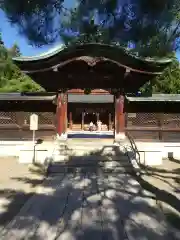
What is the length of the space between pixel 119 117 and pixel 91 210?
8.67m

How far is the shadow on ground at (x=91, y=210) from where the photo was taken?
19.6 ft

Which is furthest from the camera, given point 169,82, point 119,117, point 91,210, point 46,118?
point 169,82

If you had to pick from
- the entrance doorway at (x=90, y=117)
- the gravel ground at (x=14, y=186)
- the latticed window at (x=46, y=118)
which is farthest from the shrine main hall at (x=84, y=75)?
Answer: the entrance doorway at (x=90, y=117)

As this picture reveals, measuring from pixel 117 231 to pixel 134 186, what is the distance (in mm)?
3772

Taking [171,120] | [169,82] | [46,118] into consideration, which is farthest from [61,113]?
[169,82]

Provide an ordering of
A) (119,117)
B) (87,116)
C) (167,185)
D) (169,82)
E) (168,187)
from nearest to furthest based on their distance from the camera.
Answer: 1. (168,187)
2. (167,185)
3. (119,117)
4. (87,116)
5. (169,82)

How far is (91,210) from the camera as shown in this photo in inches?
291

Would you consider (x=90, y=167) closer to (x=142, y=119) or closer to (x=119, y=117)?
(x=119, y=117)

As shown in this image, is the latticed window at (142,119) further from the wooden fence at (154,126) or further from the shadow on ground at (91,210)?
the shadow on ground at (91,210)

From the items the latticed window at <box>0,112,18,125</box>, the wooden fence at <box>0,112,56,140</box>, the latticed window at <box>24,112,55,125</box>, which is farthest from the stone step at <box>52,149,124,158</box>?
the latticed window at <box>0,112,18,125</box>

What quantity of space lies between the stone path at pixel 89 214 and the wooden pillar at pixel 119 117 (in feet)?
17.1

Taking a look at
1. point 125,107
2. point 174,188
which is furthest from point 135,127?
point 174,188

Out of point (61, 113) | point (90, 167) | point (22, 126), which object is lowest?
point (90, 167)

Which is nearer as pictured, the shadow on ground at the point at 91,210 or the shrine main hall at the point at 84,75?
the shadow on ground at the point at 91,210
